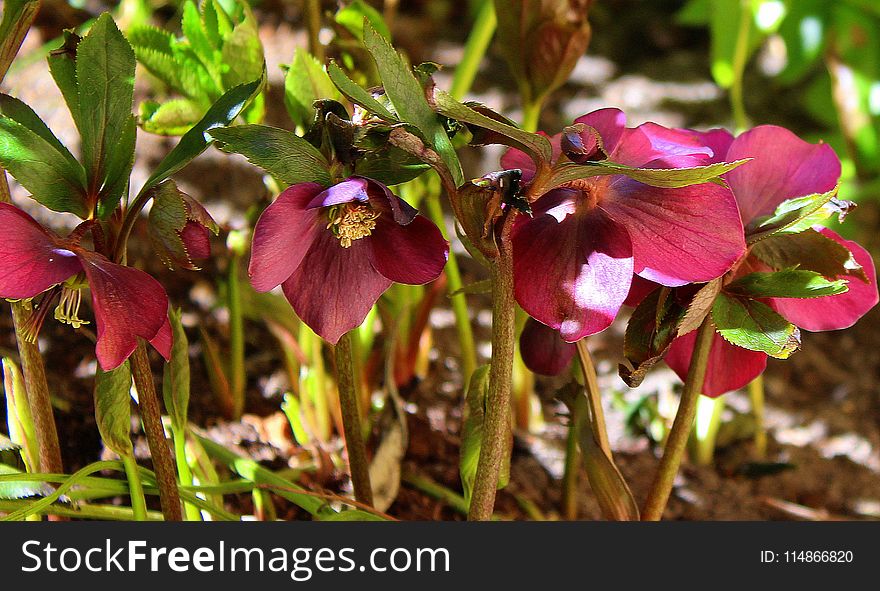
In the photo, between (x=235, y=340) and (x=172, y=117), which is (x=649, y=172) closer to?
(x=172, y=117)

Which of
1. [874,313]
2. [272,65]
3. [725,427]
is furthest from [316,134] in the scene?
[874,313]

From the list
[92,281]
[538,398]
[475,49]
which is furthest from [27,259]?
[538,398]

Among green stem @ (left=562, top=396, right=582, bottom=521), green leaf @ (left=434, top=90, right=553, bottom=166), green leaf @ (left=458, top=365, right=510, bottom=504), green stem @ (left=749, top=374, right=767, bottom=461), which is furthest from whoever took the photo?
green stem @ (left=749, top=374, right=767, bottom=461)

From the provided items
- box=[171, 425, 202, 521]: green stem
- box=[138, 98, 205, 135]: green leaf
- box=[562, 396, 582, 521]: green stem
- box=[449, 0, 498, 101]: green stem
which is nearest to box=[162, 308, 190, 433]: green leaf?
box=[171, 425, 202, 521]: green stem

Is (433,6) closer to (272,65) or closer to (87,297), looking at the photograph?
(272,65)

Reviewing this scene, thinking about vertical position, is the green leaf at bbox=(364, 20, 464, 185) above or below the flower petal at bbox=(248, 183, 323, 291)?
above

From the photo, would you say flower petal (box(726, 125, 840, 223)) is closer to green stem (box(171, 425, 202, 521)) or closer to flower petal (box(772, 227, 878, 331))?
flower petal (box(772, 227, 878, 331))
